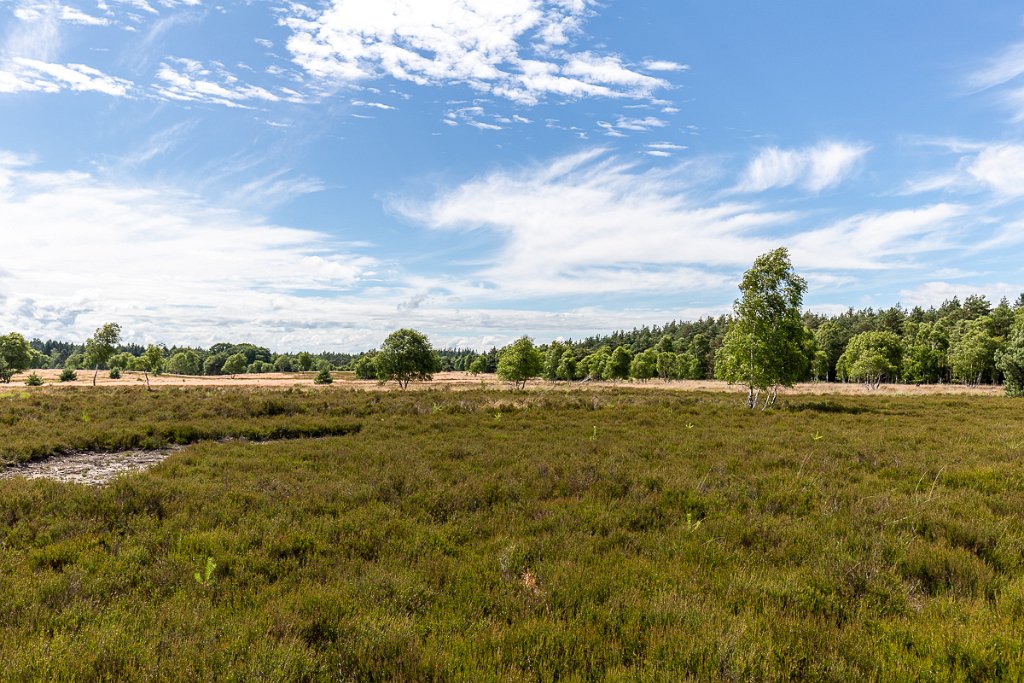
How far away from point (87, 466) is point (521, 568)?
1368 cm

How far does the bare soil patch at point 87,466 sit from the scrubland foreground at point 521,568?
836 millimetres

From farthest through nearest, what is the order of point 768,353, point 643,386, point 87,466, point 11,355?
point 11,355 → point 643,386 → point 768,353 → point 87,466

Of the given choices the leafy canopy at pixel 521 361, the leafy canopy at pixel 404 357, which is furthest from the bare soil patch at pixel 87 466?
the leafy canopy at pixel 521 361

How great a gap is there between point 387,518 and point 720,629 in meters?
5.58

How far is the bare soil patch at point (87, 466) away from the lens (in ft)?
37.4

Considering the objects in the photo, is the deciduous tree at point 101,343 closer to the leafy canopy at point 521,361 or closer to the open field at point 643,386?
the open field at point 643,386

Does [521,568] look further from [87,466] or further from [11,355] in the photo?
[11,355]

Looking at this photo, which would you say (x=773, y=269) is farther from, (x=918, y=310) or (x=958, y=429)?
(x=918, y=310)

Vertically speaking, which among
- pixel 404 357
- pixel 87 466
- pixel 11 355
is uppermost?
pixel 404 357

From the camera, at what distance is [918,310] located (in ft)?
338

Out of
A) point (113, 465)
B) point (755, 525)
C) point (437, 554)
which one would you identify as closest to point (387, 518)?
point (437, 554)

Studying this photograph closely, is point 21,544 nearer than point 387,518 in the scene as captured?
Yes

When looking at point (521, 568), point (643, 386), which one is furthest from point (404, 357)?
point (521, 568)

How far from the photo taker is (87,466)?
12.9m
